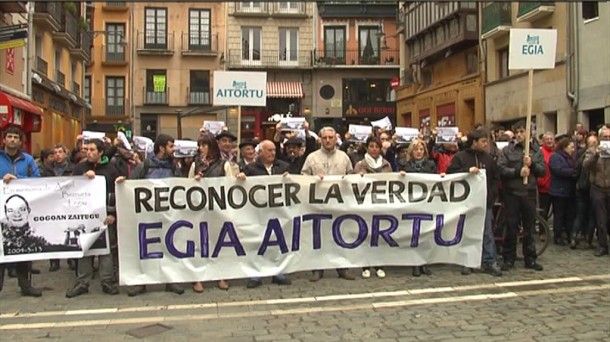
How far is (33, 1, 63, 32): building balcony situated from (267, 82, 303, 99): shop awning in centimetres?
1806

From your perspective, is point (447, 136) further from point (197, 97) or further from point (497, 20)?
point (197, 97)

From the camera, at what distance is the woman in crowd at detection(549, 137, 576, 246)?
984 centimetres

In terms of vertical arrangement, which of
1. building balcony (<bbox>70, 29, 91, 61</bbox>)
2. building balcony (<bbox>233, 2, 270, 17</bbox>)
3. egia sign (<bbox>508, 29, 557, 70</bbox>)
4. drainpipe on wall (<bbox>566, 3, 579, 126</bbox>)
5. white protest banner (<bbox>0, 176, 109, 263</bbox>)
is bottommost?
white protest banner (<bbox>0, 176, 109, 263</bbox>)

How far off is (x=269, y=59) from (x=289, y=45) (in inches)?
67.5

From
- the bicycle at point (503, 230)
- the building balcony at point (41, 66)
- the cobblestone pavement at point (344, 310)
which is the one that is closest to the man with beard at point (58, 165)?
the cobblestone pavement at point (344, 310)

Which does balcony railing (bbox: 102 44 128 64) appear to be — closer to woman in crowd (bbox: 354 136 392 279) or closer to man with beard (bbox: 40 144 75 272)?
man with beard (bbox: 40 144 75 272)

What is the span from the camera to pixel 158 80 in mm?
42500

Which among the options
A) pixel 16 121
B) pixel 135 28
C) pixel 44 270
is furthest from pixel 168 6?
pixel 44 270

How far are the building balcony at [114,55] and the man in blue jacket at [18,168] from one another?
36859 millimetres

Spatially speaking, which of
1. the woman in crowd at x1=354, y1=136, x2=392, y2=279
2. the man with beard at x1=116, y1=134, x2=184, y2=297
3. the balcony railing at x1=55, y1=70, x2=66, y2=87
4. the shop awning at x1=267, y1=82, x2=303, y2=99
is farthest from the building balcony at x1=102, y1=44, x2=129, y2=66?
the woman in crowd at x1=354, y1=136, x2=392, y2=279

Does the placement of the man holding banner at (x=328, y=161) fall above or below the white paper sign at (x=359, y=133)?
below

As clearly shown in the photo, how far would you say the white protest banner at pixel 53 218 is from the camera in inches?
279

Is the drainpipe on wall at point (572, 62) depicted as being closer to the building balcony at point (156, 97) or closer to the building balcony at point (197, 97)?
the building balcony at point (197, 97)

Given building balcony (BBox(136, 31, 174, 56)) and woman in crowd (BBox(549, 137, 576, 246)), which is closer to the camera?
woman in crowd (BBox(549, 137, 576, 246))
